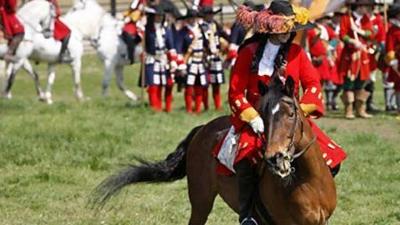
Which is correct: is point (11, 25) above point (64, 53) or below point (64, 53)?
above

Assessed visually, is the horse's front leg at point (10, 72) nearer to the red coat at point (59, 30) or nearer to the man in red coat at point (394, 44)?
the red coat at point (59, 30)

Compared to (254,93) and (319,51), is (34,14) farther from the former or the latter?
(254,93)

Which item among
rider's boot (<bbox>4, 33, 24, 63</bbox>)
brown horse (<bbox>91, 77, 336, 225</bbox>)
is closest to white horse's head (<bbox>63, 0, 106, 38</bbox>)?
rider's boot (<bbox>4, 33, 24, 63</bbox>)

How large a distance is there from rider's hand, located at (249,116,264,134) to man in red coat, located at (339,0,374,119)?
1080 cm

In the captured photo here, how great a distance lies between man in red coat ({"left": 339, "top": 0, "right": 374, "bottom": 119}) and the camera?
58.2 ft

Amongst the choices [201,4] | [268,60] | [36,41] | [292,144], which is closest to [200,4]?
[201,4]

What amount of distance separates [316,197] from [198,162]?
143 cm

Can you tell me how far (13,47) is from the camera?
20.3 meters

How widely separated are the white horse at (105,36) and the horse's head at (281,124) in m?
15.3

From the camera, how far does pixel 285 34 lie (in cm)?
729

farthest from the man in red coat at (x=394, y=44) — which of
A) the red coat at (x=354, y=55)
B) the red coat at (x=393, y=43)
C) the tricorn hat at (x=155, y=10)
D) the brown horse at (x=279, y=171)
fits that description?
the brown horse at (x=279, y=171)

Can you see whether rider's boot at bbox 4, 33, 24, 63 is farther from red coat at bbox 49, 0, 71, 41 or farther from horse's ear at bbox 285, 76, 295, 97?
horse's ear at bbox 285, 76, 295, 97

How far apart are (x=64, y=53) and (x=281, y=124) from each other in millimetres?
15783

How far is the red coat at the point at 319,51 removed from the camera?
1886 centimetres
